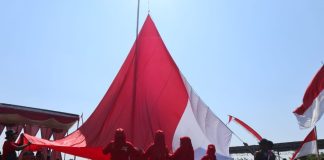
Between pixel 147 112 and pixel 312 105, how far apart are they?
5.21 m

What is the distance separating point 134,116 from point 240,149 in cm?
3829

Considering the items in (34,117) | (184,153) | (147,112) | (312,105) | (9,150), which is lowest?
(184,153)

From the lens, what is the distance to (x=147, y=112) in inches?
397

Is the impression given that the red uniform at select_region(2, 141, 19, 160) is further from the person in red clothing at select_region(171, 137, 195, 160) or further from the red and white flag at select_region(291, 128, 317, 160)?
the red and white flag at select_region(291, 128, 317, 160)

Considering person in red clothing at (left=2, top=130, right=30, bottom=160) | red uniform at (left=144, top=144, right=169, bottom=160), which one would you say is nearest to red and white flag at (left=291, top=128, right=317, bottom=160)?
red uniform at (left=144, top=144, right=169, bottom=160)

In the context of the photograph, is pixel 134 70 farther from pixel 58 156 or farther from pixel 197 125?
pixel 58 156

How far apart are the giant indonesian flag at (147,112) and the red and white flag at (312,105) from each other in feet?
8.68

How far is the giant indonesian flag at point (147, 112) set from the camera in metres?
9.87

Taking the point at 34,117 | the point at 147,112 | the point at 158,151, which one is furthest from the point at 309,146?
the point at 34,117

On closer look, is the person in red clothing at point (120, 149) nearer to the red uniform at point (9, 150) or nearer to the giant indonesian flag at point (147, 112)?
the giant indonesian flag at point (147, 112)

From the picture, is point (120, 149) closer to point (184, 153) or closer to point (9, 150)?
point (184, 153)

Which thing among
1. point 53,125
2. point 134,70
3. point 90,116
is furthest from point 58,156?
Answer: point 134,70

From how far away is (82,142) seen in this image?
1016 cm

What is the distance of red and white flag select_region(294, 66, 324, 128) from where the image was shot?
11.7 meters
